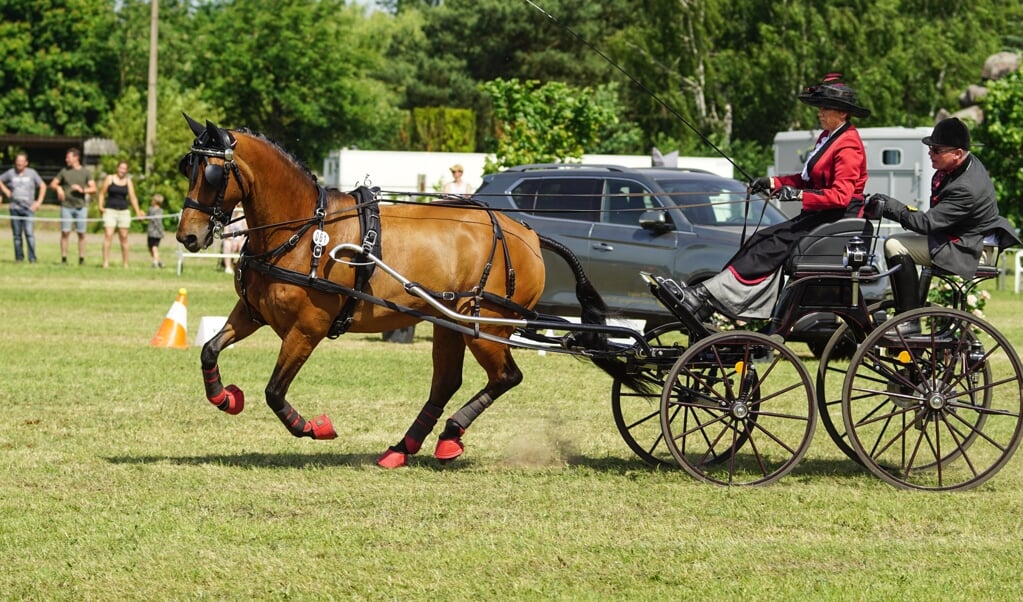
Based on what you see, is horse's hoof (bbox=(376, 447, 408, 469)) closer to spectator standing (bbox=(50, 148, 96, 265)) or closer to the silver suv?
the silver suv

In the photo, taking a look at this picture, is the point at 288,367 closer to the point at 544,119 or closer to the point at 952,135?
the point at 952,135

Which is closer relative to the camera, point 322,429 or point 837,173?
point 837,173

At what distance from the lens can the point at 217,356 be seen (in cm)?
865

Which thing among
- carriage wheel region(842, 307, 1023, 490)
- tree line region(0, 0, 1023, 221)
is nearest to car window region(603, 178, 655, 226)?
carriage wheel region(842, 307, 1023, 490)

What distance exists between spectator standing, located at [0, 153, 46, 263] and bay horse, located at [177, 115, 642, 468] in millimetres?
19195

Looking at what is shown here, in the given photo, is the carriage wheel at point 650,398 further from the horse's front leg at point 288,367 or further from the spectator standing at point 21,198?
the spectator standing at point 21,198

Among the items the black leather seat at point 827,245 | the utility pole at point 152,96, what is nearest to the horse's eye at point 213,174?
the black leather seat at point 827,245

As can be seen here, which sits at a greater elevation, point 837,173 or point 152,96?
point 152,96

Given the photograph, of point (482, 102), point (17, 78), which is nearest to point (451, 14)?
point (482, 102)

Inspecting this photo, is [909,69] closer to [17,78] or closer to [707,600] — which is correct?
[17,78]

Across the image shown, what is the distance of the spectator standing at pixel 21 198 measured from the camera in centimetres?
2725

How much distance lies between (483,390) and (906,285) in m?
2.59

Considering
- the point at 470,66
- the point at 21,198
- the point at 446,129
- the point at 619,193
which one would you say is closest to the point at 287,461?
the point at 619,193

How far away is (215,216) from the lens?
8.49 meters
